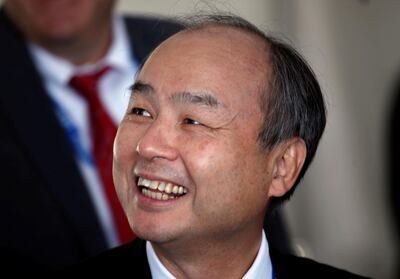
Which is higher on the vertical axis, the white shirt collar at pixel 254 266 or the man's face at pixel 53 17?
the man's face at pixel 53 17

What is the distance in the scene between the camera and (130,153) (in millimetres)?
1762

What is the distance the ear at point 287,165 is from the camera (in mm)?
1879

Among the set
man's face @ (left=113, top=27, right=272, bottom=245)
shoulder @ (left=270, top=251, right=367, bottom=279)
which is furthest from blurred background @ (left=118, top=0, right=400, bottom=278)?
man's face @ (left=113, top=27, right=272, bottom=245)

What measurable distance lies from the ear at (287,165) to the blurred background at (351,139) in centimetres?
208

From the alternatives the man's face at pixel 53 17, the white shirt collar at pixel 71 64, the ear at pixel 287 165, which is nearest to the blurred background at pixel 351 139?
the white shirt collar at pixel 71 64

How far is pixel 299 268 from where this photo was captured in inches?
79.4

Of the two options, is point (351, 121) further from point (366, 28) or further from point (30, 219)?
point (30, 219)

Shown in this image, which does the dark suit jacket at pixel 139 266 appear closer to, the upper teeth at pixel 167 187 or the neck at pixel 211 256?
the neck at pixel 211 256

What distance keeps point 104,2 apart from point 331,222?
1.95 metres

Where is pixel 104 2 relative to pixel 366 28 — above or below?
above

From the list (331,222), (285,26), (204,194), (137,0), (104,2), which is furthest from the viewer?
(331,222)

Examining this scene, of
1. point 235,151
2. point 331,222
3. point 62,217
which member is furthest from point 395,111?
point 235,151

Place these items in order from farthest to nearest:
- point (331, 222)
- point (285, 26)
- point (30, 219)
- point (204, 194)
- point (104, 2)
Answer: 1. point (331, 222)
2. point (285, 26)
3. point (104, 2)
4. point (30, 219)
5. point (204, 194)

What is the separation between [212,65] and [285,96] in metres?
0.19
